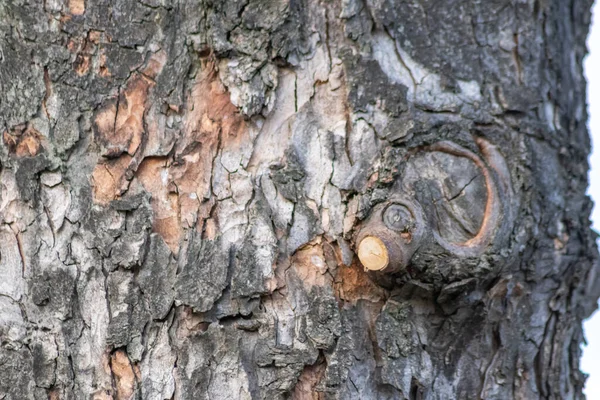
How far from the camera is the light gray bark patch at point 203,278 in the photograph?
1360mm

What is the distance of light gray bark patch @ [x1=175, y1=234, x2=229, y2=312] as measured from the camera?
1.36m

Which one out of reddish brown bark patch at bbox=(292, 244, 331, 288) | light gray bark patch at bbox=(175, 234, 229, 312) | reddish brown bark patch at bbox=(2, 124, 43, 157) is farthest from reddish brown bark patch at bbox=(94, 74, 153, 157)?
reddish brown bark patch at bbox=(292, 244, 331, 288)

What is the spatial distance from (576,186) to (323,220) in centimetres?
58

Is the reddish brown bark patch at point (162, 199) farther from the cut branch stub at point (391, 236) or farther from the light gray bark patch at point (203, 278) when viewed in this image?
the cut branch stub at point (391, 236)

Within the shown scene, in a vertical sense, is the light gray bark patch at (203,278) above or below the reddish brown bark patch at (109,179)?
below

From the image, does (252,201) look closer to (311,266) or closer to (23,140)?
(311,266)

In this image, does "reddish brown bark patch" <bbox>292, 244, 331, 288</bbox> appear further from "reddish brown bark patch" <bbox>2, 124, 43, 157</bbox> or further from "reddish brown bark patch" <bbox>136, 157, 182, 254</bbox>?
"reddish brown bark patch" <bbox>2, 124, 43, 157</bbox>

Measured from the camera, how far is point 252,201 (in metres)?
1.39

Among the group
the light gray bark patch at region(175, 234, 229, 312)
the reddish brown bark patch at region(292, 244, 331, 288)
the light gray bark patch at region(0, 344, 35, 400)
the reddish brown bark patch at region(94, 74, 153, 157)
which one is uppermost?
the reddish brown bark patch at region(94, 74, 153, 157)

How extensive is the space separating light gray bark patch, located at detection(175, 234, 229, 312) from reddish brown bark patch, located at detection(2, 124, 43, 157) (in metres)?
0.36

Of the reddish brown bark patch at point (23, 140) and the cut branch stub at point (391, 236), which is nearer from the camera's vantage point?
the cut branch stub at point (391, 236)

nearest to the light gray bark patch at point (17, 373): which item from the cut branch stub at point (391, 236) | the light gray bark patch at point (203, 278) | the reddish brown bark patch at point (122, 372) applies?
the reddish brown bark patch at point (122, 372)

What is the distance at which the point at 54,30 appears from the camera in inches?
56.3

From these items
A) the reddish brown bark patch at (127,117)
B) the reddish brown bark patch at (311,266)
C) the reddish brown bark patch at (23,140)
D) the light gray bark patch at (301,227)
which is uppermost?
the reddish brown bark patch at (127,117)
